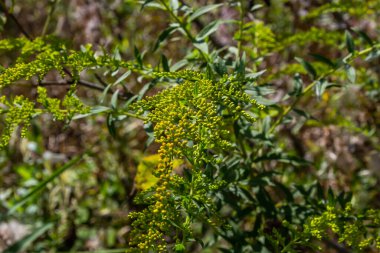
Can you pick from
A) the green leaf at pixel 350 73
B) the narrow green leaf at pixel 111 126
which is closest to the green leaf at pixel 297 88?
the green leaf at pixel 350 73

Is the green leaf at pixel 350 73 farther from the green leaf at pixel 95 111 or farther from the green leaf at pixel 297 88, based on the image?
the green leaf at pixel 95 111

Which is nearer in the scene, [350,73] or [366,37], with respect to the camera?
[350,73]

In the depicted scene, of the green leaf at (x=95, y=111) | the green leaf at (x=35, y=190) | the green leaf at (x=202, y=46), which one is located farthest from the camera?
the green leaf at (x=202, y=46)

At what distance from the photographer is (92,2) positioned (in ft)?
12.6

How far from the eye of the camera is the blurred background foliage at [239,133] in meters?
1.91

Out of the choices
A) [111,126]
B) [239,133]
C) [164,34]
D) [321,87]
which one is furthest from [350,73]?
[111,126]

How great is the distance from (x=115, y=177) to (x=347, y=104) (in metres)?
1.38

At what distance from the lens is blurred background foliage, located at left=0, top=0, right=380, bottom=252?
1.91 metres

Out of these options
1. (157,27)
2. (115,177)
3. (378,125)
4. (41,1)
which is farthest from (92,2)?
(378,125)

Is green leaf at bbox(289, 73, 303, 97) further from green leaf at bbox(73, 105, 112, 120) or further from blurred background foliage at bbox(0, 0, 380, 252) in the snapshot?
green leaf at bbox(73, 105, 112, 120)

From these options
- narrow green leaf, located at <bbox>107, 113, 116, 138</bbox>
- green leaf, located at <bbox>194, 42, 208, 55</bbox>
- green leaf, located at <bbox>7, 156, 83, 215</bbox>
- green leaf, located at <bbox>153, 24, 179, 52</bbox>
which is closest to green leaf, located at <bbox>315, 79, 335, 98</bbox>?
green leaf, located at <bbox>194, 42, 208, 55</bbox>

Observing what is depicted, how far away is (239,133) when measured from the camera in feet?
5.32

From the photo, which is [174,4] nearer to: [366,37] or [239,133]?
[239,133]

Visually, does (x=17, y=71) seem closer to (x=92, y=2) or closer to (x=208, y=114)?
(x=208, y=114)
